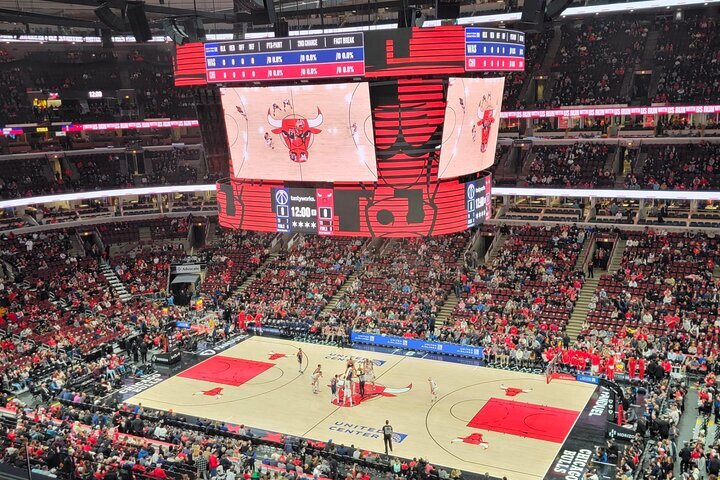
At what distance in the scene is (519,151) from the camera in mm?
45094

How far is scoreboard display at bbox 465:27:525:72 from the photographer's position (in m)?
19.4

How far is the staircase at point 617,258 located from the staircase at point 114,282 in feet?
85.8

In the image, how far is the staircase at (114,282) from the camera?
41.7m

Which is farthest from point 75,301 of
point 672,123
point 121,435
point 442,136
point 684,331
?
point 672,123

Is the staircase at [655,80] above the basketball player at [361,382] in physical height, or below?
above

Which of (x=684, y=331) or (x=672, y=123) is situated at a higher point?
(x=672, y=123)

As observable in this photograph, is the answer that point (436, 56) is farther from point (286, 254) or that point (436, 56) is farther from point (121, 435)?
point (286, 254)

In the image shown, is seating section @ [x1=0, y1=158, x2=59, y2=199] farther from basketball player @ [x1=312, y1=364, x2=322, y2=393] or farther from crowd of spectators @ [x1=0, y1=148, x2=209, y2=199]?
basketball player @ [x1=312, y1=364, x2=322, y2=393]

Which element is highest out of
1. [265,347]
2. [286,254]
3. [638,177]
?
[638,177]

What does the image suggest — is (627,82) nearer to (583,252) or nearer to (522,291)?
(583,252)

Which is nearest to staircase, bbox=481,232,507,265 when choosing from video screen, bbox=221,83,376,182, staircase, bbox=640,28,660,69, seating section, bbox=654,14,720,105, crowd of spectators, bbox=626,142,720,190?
crowd of spectators, bbox=626,142,720,190

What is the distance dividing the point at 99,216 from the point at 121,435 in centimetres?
2536

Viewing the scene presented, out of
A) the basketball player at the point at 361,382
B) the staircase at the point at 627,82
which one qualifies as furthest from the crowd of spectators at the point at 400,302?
the staircase at the point at 627,82

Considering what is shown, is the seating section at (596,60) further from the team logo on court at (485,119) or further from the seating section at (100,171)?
the seating section at (100,171)
